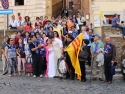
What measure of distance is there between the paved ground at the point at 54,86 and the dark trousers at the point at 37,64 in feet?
1.51

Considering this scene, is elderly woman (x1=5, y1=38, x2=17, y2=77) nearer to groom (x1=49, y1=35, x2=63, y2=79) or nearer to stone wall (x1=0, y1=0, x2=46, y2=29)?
groom (x1=49, y1=35, x2=63, y2=79)

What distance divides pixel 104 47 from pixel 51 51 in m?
2.41

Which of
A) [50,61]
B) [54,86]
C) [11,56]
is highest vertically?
[11,56]

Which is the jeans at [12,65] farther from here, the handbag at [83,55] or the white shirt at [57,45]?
the handbag at [83,55]

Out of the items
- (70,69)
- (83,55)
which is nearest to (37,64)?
(70,69)

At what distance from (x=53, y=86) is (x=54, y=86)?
0.04 metres

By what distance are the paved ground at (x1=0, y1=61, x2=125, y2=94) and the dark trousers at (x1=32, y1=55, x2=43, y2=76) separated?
459 millimetres

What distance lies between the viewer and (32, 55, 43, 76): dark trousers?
50.4ft

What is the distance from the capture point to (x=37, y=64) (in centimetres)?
1548

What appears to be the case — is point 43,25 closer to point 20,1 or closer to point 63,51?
point 63,51

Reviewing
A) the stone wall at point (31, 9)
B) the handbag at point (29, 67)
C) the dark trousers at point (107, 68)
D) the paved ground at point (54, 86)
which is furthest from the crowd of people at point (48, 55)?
the stone wall at point (31, 9)

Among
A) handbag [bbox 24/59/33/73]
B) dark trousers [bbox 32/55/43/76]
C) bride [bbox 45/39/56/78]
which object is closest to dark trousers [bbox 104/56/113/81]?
bride [bbox 45/39/56/78]

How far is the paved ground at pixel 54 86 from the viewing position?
12539 millimetres

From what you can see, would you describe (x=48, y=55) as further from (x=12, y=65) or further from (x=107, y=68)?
(x=107, y=68)
